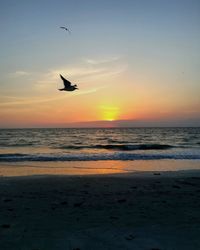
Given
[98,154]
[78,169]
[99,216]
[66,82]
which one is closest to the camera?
[99,216]

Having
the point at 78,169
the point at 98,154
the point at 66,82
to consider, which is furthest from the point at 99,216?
the point at 98,154

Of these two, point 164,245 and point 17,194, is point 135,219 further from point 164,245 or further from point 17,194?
point 17,194

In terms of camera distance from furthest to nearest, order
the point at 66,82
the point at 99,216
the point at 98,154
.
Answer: the point at 98,154, the point at 66,82, the point at 99,216

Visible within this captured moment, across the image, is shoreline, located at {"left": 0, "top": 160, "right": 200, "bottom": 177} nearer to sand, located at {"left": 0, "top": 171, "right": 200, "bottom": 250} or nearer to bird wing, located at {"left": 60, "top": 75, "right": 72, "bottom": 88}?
sand, located at {"left": 0, "top": 171, "right": 200, "bottom": 250}

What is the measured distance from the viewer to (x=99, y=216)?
629 cm

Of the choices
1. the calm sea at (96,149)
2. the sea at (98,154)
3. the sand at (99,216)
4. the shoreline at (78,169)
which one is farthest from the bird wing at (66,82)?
the calm sea at (96,149)

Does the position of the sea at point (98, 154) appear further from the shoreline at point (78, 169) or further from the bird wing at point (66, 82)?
the bird wing at point (66, 82)

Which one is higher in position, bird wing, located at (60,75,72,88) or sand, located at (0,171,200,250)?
bird wing, located at (60,75,72,88)

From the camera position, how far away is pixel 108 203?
7496 millimetres

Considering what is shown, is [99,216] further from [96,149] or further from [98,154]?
[96,149]

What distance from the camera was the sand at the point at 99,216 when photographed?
4863 millimetres

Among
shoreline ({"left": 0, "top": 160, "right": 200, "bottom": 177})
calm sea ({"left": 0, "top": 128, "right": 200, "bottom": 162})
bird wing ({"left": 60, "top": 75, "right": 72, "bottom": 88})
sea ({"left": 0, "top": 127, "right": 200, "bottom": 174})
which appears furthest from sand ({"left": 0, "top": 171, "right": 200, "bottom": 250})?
calm sea ({"left": 0, "top": 128, "right": 200, "bottom": 162})

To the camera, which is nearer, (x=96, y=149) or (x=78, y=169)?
(x=78, y=169)

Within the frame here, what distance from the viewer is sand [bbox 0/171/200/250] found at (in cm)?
486
